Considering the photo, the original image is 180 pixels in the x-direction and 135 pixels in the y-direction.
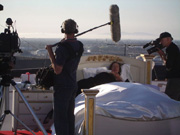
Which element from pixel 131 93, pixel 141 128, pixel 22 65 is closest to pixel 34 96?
pixel 131 93

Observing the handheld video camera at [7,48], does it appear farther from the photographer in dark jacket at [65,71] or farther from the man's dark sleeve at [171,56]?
the man's dark sleeve at [171,56]

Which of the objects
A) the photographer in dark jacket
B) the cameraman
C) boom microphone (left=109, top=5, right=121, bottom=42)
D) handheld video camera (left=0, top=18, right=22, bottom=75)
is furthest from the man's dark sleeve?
handheld video camera (left=0, top=18, right=22, bottom=75)

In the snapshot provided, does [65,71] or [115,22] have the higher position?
[115,22]

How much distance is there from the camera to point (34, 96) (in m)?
3.91

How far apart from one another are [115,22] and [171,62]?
2.20 meters

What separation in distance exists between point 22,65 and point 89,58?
36.1 feet

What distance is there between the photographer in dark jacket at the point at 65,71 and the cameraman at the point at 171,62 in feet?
5.01

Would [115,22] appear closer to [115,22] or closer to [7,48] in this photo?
[115,22]

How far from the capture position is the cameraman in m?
3.89

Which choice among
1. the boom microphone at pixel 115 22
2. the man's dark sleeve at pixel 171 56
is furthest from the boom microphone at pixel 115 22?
the man's dark sleeve at pixel 171 56

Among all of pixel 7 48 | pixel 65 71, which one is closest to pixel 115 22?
pixel 65 71


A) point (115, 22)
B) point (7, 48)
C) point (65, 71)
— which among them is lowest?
point (65, 71)

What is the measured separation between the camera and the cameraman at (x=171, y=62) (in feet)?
12.8

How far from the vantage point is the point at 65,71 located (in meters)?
2.72
